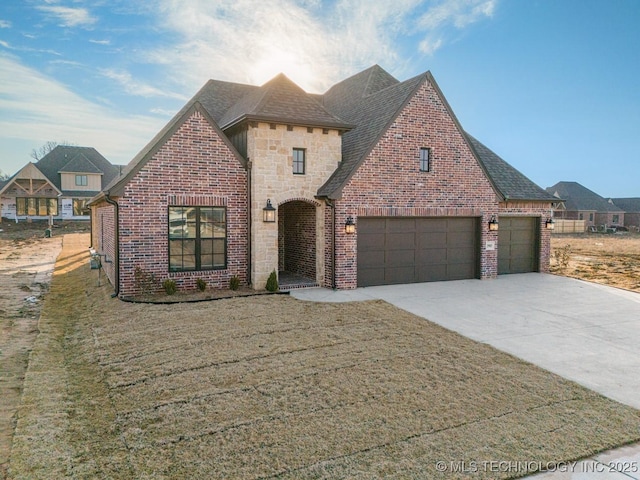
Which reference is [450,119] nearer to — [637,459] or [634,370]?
[634,370]

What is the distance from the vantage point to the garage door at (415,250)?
14.1 metres

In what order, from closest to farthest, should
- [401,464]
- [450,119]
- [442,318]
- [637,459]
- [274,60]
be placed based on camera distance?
[401,464] → [637,459] → [442,318] → [450,119] → [274,60]

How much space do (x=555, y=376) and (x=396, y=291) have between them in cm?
679

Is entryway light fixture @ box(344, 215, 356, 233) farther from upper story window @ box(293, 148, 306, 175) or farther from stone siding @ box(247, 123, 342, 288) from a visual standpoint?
upper story window @ box(293, 148, 306, 175)

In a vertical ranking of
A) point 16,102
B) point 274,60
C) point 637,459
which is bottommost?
point 637,459

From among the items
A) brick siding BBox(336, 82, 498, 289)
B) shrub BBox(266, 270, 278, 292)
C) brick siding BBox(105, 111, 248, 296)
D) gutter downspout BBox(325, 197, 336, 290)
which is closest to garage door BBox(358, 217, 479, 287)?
brick siding BBox(336, 82, 498, 289)

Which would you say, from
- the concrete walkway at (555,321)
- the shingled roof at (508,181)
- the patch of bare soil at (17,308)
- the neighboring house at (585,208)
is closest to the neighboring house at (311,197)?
the shingled roof at (508,181)

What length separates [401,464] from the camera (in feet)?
13.9

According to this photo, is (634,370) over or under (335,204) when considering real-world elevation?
under

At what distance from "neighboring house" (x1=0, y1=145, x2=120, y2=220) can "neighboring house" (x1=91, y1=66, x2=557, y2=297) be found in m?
32.6

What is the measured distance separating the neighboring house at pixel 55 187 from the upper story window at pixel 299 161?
35.0 meters

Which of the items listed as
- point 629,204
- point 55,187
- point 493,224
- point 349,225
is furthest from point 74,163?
point 629,204

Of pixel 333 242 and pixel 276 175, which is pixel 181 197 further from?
pixel 333 242

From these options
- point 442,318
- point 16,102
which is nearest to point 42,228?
point 16,102
